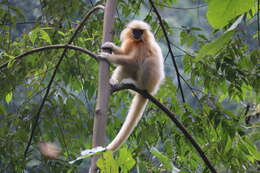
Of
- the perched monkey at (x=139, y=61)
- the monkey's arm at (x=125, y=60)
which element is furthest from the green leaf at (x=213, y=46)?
the perched monkey at (x=139, y=61)

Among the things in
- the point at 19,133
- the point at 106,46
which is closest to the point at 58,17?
the point at 19,133

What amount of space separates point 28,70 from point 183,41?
5.01 ft

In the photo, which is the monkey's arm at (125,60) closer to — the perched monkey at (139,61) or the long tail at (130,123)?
the perched monkey at (139,61)

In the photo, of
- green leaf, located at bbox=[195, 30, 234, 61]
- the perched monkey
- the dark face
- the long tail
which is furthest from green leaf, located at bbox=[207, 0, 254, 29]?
the dark face

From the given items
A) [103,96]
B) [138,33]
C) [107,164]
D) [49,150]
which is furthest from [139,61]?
[107,164]

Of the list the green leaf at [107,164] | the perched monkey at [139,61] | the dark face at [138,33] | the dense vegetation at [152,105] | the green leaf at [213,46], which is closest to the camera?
the green leaf at [213,46]

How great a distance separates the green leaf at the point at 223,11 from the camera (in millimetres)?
492

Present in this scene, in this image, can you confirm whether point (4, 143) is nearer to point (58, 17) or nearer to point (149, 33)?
point (58, 17)

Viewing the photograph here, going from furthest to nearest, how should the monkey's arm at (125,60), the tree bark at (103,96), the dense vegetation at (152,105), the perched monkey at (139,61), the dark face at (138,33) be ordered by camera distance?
the dark face at (138,33)
the perched monkey at (139,61)
the monkey's arm at (125,60)
the dense vegetation at (152,105)
the tree bark at (103,96)

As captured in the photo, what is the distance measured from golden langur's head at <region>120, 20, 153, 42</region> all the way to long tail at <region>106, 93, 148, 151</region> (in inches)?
28.6

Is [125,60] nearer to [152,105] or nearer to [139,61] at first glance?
[139,61]

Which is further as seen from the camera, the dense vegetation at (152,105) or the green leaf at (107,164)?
the dense vegetation at (152,105)

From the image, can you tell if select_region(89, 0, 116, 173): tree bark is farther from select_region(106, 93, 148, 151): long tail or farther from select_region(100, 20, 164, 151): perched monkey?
select_region(100, 20, 164, 151): perched monkey

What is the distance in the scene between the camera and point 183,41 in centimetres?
375
